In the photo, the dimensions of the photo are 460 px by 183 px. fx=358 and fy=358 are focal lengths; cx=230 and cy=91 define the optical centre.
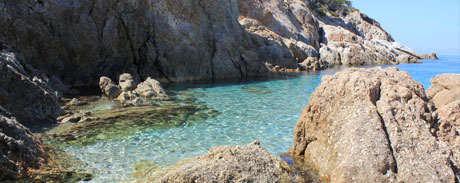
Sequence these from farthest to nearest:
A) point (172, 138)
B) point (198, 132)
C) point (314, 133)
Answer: point (198, 132) → point (172, 138) → point (314, 133)

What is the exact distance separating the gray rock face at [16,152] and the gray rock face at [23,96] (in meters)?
3.44

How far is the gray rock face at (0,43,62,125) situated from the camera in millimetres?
10377

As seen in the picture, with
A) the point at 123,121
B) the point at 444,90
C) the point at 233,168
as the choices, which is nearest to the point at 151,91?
the point at 123,121

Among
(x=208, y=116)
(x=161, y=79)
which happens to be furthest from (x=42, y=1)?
(x=208, y=116)

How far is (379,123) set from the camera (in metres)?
6.39

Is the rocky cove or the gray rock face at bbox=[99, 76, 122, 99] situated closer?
the rocky cove

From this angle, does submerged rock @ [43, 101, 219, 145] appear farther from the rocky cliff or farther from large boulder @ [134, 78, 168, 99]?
the rocky cliff

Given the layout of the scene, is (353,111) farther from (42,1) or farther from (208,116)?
(42,1)

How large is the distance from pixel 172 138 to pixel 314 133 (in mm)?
4285

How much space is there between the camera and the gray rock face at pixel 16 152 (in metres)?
6.48

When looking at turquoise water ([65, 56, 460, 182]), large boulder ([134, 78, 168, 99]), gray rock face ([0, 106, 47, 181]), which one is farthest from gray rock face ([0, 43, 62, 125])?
large boulder ([134, 78, 168, 99])

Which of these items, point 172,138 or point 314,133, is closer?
point 314,133

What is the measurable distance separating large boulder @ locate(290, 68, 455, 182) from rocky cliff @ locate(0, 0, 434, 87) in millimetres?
14186

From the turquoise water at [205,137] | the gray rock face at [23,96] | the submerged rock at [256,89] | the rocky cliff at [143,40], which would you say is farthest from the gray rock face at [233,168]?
the submerged rock at [256,89]
